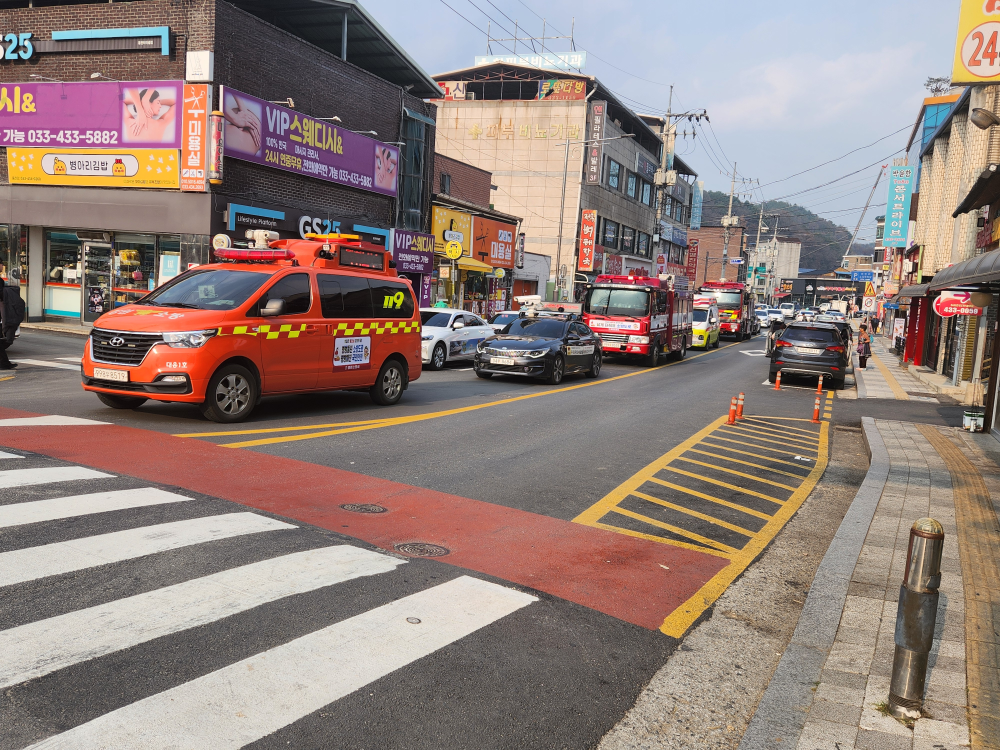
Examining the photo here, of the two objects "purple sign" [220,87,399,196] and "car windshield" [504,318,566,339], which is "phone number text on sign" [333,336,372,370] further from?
"purple sign" [220,87,399,196]

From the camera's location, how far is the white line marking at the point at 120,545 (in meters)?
4.71

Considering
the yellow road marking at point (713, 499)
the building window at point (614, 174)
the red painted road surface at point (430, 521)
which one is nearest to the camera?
the red painted road surface at point (430, 521)

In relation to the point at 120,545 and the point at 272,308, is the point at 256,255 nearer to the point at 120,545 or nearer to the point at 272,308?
the point at 272,308

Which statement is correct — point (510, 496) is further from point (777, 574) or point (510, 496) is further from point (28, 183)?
point (28, 183)

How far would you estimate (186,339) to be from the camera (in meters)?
9.73

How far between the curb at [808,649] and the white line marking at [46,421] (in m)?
8.04

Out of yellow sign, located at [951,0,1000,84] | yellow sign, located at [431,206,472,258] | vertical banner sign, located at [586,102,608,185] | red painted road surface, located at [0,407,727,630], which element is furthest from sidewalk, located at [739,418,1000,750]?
vertical banner sign, located at [586,102,608,185]

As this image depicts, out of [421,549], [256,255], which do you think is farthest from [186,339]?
[421,549]

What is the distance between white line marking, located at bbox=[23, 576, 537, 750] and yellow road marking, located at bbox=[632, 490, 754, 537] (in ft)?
9.75

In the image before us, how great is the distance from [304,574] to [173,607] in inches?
33.5

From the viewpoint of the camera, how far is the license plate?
385 inches

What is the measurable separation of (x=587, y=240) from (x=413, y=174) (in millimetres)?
24362

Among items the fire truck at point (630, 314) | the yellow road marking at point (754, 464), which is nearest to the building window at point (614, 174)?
the fire truck at point (630, 314)

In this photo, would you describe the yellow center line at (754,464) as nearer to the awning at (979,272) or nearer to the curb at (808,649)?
the curb at (808,649)
